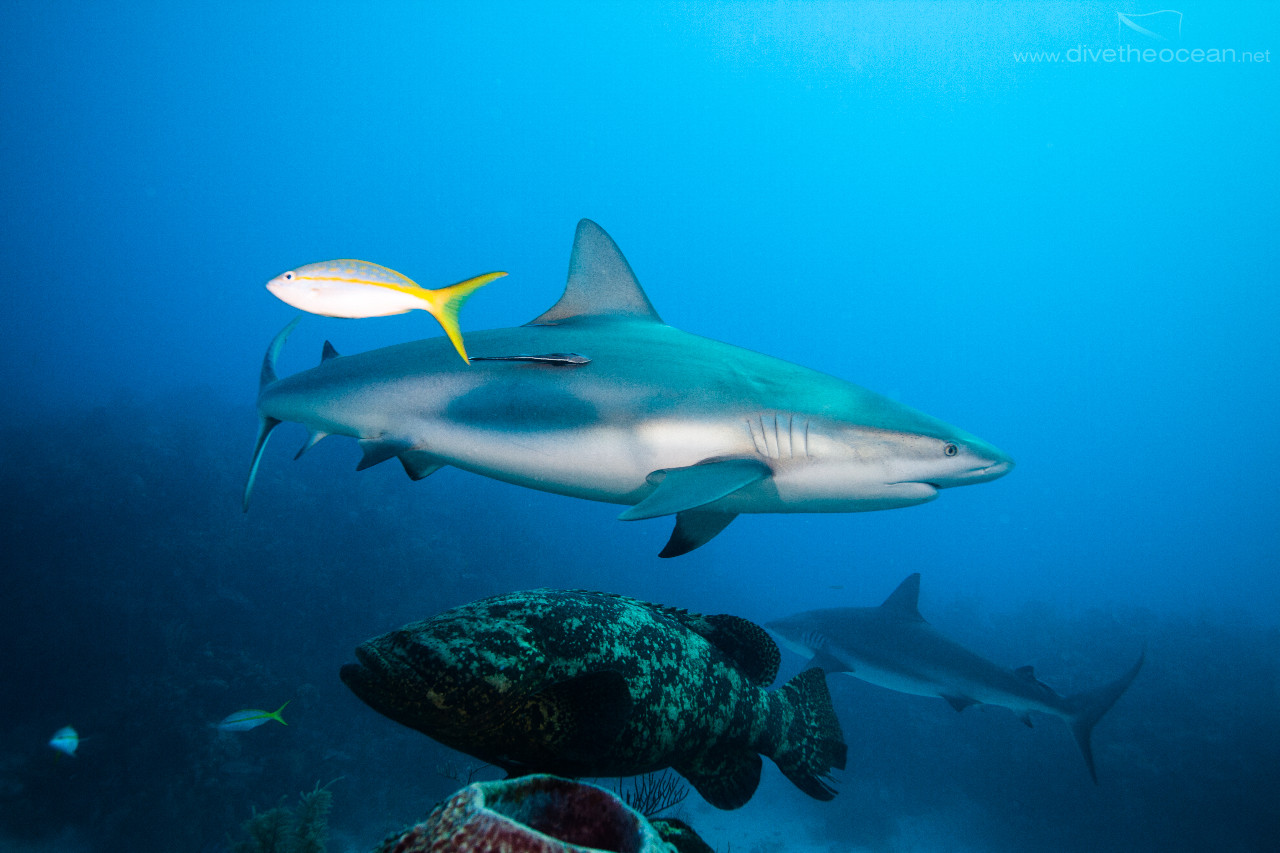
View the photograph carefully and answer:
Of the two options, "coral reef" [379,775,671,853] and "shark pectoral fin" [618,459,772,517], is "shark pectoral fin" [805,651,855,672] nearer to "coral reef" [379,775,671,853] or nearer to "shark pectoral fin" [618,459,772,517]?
"shark pectoral fin" [618,459,772,517]

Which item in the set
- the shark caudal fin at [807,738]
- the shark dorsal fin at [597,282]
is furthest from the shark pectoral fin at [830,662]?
the shark dorsal fin at [597,282]

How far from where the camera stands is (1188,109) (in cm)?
8688

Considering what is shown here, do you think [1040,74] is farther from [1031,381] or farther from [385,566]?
[385,566]

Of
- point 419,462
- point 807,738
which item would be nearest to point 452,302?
point 419,462

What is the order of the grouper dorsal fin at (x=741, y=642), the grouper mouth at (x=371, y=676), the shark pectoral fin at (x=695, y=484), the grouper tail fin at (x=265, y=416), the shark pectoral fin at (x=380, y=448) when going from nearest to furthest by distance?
the grouper mouth at (x=371, y=676), the shark pectoral fin at (x=695, y=484), the grouper dorsal fin at (x=741, y=642), the shark pectoral fin at (x=380, y=448), the grouper tail fin at (x=265, y=416)

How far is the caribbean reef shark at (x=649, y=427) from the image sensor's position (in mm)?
2564

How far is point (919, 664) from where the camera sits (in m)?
7.67

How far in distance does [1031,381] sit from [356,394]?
15800cm

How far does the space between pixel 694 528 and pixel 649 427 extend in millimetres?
714

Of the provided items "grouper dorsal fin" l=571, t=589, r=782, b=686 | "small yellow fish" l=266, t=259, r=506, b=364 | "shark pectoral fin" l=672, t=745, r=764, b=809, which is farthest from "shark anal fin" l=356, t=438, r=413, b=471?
"shark pectoral fin" l=672, t=745, r=764, b=809

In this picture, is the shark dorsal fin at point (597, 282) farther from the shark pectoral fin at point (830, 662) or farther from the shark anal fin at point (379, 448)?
the shark pectoral fin at point (830, 662)

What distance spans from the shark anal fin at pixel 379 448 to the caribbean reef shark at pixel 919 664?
7.24 meters

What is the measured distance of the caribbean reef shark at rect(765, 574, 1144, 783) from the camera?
23.8ft

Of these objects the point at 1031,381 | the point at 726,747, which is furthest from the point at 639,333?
the point at 1031,381
